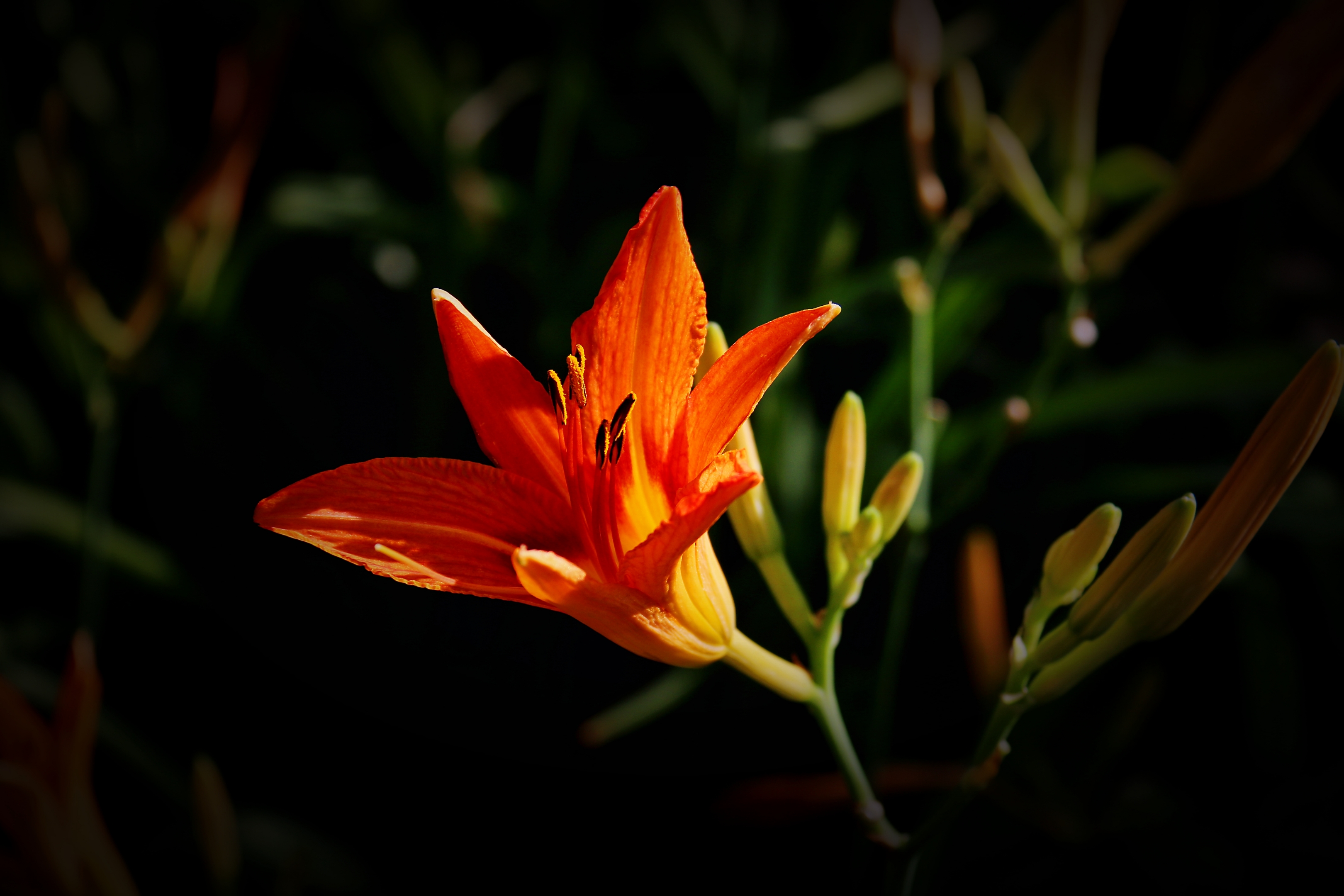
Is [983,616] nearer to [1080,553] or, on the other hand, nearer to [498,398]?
[1080,553]

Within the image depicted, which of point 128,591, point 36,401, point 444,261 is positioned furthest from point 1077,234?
point 36,401

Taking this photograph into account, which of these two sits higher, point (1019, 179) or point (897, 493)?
point (1019, 179)

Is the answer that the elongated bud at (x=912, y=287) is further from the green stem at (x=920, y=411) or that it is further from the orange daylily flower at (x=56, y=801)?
the orange daylily flower at (x=56, y=801)

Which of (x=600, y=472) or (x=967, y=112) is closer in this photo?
(x=600, y=472)

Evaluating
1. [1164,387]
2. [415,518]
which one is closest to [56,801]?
[415,518]

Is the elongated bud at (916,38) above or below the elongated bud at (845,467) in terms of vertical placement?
above

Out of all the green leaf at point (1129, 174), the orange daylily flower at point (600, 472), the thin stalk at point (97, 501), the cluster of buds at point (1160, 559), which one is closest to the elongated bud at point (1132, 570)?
the cluster of buds at point (1160, 559)
